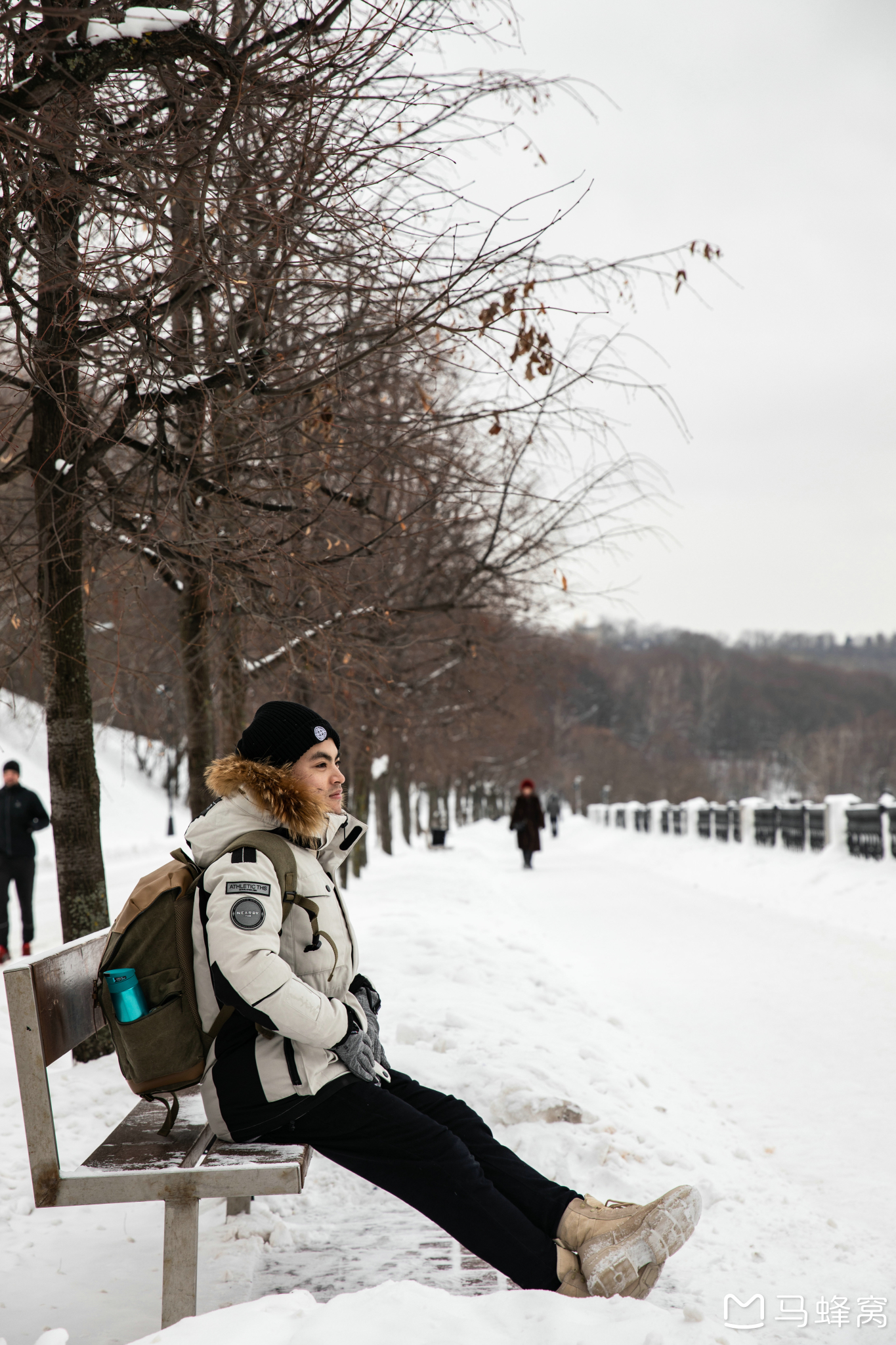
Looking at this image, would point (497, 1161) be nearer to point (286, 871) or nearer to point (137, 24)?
point (286, 871)

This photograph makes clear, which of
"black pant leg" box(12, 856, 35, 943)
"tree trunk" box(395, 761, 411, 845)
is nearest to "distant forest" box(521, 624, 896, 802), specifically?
"tree trunk" box(395, 761, 411, 845)

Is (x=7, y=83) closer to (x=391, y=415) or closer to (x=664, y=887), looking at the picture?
(x=391, y=415)

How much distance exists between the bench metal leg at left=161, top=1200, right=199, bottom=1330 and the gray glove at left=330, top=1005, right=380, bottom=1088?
548mm

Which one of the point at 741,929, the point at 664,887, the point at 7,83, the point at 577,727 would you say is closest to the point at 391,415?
the point at 7,83

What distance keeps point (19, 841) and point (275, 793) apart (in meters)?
8.21

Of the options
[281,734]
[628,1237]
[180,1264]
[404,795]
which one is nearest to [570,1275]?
[628,1237]

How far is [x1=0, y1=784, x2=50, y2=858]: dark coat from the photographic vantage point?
10.2m

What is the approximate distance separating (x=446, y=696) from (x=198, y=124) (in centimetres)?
1376

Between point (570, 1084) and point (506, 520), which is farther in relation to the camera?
point (506, 520)

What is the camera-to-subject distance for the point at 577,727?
9231 centimetres

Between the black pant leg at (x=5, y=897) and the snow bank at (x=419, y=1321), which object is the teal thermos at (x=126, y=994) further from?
the black pant leg at (x=5, y=897)

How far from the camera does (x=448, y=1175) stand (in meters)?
2.95

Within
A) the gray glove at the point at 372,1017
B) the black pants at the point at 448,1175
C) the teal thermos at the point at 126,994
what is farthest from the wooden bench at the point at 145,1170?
the gray glove at the point at 372,1017

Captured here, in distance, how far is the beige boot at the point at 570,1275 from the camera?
Answer: 9.18 ft
